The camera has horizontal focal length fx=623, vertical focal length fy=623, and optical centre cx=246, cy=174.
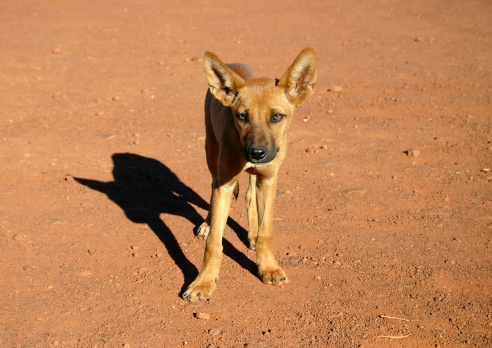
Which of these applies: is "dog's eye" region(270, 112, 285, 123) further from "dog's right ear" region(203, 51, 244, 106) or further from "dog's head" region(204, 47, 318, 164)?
"dog's right ear" region(203, 51, 244, 106)

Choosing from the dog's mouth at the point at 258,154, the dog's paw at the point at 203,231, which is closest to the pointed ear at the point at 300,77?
the dog's mouth at the point at 258,154

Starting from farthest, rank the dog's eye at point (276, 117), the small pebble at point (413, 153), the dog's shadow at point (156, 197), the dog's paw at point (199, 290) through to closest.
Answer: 1. the small pebble at point (413, 153)
2. the dog's shadow at point (156, 197)
3. the dog's paw at point (199, 290)
4. the dog's eye at point (276, 117)

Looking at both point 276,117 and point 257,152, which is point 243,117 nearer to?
point 276,117

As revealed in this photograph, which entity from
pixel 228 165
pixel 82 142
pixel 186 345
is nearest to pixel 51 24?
pixel 82 142

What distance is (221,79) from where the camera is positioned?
498 cm

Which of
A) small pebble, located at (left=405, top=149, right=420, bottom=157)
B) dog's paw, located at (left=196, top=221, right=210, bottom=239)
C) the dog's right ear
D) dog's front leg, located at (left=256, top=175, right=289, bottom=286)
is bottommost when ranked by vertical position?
dog's paw, located at (left=196, top=221, right=210, bottom=239)

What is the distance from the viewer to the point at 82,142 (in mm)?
8469

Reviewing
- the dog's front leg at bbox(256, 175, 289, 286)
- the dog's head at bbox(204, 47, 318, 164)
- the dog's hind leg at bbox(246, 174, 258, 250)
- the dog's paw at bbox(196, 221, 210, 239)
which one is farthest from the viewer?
the dog's paw at bbox(196, 221, 210, 239)

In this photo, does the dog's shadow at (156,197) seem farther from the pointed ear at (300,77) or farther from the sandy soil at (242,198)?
the pointed ear at (300,77)

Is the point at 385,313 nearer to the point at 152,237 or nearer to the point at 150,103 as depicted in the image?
the point at 152,237

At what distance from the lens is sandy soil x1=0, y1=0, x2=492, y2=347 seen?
475cm

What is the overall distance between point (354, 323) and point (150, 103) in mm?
6273

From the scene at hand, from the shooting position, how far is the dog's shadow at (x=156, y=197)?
588 cm

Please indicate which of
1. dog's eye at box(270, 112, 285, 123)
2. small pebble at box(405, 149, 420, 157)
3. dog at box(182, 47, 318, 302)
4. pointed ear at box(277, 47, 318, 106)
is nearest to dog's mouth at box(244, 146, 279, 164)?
dog at box(182, 47, 318, 302)
